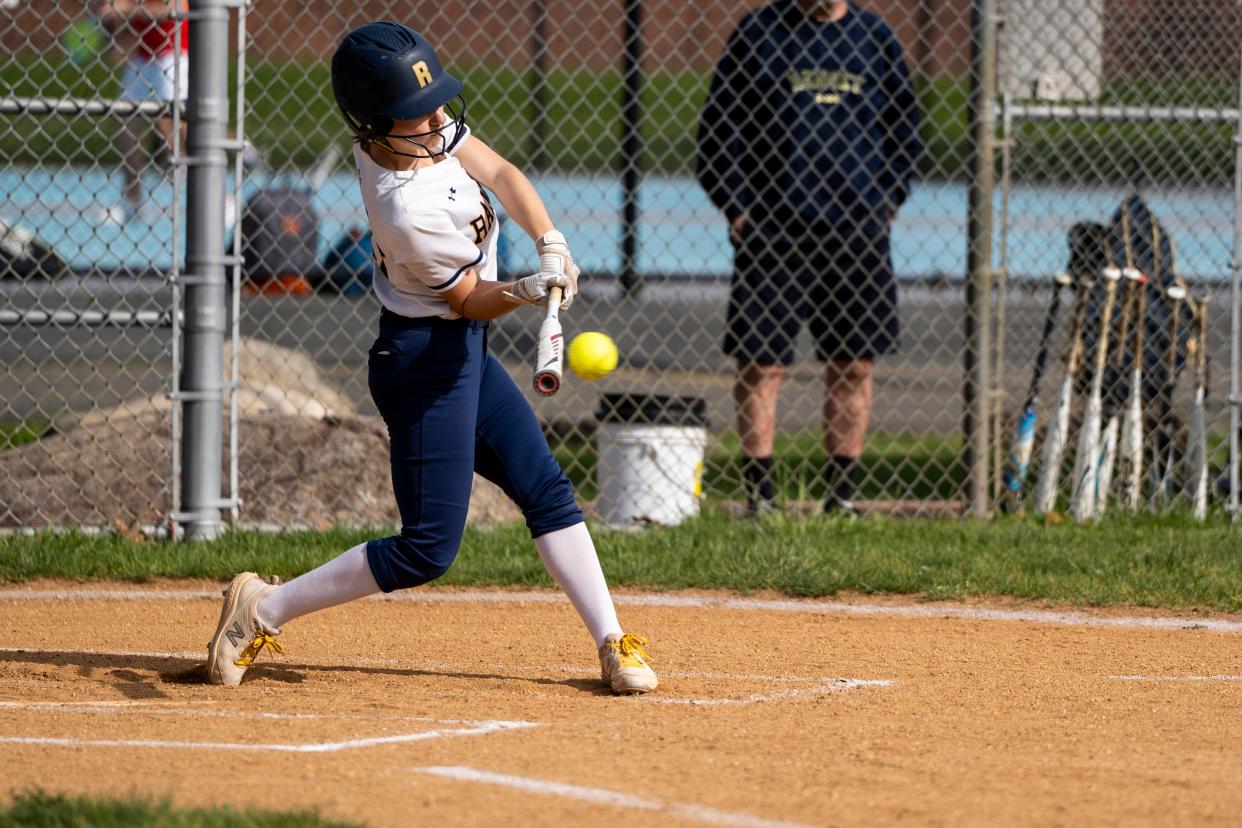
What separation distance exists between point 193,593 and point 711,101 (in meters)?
3.11

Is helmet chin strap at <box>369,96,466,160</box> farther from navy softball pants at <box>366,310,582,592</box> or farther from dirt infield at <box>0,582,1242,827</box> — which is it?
dirt infield at <box>0,582,1242,827</box>

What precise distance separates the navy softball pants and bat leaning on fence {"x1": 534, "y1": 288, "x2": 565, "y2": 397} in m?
0.33

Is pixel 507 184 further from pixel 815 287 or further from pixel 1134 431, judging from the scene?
pixel 1134 431

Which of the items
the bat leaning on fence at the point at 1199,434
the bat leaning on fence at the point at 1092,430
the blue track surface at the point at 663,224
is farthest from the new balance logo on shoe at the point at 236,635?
the blue track surface at the point at 663,224

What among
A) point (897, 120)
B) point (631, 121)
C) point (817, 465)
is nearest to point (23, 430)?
point (631, 121)

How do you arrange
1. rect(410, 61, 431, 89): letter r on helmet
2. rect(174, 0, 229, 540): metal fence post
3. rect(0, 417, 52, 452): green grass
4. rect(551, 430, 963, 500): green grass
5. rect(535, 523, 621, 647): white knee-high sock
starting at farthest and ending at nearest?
rect(0, 417, 52, 452): green grass → rect(551, 430, 963, 500): green grass → rect(174, 0, 229, 540): metal fence post → rect(535, 523, 621, 647): white knee-high sock → rect(410, 61, 431, 89): letter r on helmet

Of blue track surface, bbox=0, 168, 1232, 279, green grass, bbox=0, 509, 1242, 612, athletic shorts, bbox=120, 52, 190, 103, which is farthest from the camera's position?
blue track surface, bbox=0, 168, 1232, 279

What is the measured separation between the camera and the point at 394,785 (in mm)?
3248

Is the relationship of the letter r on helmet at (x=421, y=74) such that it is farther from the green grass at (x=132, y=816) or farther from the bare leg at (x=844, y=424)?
the bare leg at (x=844, y=424)

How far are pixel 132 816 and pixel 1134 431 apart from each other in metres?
5.71

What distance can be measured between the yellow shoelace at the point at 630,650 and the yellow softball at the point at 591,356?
70 cm

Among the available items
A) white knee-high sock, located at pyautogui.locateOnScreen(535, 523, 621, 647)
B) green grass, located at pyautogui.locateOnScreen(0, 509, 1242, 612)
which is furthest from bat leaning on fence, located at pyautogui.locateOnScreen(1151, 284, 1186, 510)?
white knee-high sock, located at pyautogui.locateOnScreen(535, 523, 621, 647)

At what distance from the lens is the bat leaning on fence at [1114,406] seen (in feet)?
24.7

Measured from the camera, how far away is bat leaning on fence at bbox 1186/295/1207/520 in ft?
24.8
